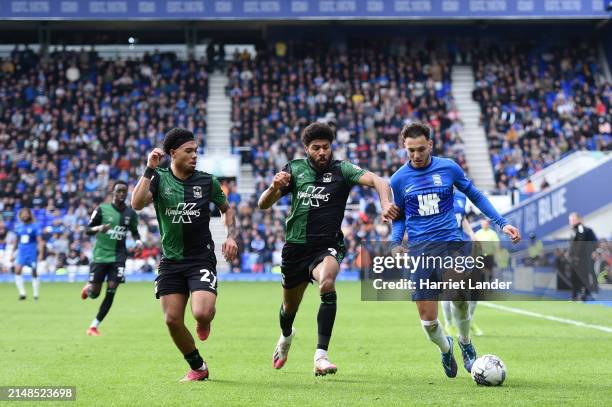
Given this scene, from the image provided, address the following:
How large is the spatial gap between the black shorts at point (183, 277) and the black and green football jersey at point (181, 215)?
0.07 meters

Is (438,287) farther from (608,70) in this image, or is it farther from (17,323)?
(608,70)

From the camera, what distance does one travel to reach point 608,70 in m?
48.4

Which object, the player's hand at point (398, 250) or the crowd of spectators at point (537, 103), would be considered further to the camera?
the crowd of spectators at point (537, 103)

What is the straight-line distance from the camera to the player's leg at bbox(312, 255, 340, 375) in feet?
29.5

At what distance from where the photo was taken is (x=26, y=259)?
25.6 metres

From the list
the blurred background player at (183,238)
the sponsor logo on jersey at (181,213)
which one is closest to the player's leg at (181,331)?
the blurred background player at (183,238)

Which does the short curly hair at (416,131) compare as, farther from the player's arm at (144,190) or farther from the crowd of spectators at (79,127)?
the crowd of spectators at (79,127)

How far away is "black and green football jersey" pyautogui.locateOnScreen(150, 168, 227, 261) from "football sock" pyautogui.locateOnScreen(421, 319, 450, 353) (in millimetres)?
2299

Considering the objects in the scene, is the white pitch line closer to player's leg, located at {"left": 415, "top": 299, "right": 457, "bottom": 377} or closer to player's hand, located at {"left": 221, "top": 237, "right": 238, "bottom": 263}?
player's leg, located at {"left": 415, "top": 299, "right": 457, "bottom": 377}

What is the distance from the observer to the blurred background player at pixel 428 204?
9.26m

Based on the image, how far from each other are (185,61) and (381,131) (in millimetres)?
11606

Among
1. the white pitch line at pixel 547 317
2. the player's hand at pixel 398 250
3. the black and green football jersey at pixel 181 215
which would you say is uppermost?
the black and green football jersey at pixel 181 215

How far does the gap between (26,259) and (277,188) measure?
59.3 feet

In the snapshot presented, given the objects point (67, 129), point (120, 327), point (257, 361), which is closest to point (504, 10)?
point (67, 129)
